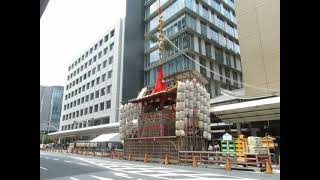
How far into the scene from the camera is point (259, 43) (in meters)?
28.1

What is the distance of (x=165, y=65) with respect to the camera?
55.1 metres

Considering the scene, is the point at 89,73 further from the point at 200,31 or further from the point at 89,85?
the point at 200,31

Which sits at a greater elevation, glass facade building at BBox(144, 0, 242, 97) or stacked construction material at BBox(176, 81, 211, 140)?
glass facade building at BBox(144, 0, 242, 97)

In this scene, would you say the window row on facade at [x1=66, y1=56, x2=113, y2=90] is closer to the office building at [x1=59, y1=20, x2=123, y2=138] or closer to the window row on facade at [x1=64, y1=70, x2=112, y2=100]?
the office building at [x1=59, y1=20, x2=123, y2=138]

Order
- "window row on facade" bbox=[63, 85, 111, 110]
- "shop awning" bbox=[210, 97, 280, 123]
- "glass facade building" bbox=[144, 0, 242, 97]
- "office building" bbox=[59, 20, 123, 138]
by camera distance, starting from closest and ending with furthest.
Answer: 1. "shop awning" bbox=[210, 97, 280, 123]
2. "glass facade building" bbox=[144, 0, 242, 97]
3. "office building" bbox=[59, 20, 123, 138]
4. "window row on facade" bbox=[63, 85, 111, 110]

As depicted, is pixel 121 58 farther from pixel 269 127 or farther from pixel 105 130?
pixel 269 127

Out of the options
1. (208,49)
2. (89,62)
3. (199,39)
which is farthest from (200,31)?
(89,62)

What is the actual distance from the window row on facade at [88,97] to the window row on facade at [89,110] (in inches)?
79.3

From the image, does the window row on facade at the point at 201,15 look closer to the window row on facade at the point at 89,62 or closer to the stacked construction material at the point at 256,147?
the window row on facade at the point at 89,62

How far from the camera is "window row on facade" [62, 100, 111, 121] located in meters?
65.5

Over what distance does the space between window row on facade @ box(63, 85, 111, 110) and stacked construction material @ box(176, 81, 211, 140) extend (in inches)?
1629

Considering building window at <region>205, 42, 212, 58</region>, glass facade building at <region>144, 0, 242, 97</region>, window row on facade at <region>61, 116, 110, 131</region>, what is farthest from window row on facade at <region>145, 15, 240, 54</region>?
window row on facade at <region>61, 116, 110, 131</region>
